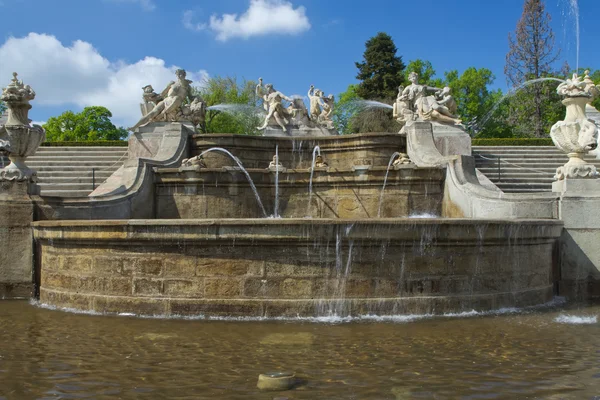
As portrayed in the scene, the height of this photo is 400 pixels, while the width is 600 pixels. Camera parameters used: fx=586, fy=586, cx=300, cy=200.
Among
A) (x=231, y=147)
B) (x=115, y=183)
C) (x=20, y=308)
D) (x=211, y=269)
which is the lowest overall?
(x=20, y=308)

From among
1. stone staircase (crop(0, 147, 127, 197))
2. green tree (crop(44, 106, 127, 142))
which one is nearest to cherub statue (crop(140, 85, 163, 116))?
stone staircase (crop(0, 147, 127, 197))

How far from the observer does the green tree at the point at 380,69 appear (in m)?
49.7

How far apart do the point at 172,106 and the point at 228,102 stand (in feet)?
117

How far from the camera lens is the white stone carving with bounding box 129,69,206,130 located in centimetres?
1627

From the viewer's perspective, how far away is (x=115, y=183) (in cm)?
1300

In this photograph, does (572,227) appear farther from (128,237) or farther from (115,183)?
(115,183)

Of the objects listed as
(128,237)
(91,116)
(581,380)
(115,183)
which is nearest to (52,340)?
(128,237)

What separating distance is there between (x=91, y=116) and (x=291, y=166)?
5210 centimetres

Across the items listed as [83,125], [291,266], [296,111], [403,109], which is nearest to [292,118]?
[296,111]

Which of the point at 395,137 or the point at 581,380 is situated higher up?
the point at 395,137

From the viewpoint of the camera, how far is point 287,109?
62.4ft

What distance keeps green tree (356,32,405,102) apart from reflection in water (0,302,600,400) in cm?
4381

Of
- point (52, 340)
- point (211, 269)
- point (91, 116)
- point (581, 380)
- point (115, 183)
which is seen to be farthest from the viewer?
point (91, 116)

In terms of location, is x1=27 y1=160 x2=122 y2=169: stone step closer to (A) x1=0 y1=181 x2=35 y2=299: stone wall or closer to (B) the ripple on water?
(A) x1=0 y1=181 x2=35 y2=299: stone wall
